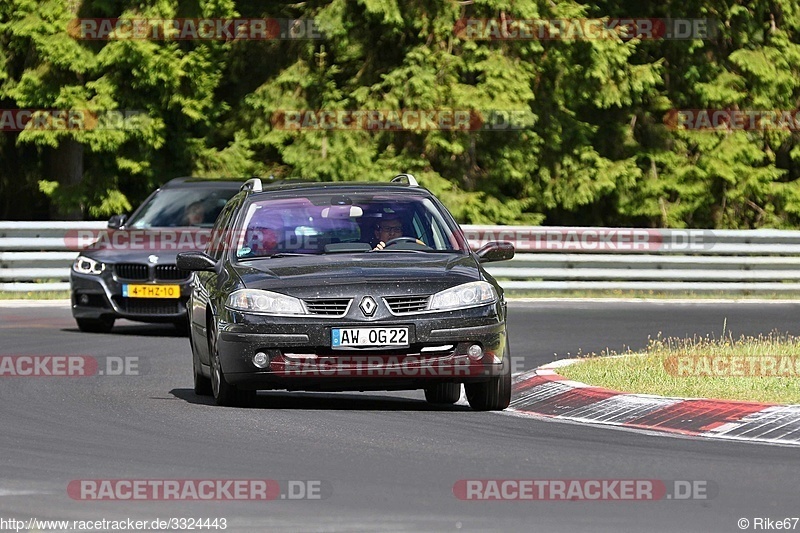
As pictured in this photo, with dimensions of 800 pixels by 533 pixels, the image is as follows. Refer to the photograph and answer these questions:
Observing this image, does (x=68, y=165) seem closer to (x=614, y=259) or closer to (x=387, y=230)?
(x=614, y=259)

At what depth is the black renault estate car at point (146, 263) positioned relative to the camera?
776 inches

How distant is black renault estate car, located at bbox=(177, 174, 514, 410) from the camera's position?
11758 millimetres

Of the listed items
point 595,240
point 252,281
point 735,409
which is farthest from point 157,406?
point 595,240

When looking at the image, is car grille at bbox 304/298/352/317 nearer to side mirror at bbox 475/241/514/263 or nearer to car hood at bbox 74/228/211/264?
side mirror at bbox 475/241/514/263

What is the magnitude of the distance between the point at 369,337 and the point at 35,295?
1429 centimetres

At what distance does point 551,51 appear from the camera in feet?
109

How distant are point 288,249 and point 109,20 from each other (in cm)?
1885

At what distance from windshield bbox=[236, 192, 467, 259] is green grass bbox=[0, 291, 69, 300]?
12.4 metres

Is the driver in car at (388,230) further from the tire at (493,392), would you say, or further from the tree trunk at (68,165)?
the tree trunk at (68,165)

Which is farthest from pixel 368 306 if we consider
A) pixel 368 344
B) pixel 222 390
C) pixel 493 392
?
pixel 222 390

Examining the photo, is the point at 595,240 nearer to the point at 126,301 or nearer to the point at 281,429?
the point at 126,301

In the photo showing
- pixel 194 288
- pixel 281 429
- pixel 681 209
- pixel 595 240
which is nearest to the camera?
pixel 281 429

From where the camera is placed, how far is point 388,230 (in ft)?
42.8

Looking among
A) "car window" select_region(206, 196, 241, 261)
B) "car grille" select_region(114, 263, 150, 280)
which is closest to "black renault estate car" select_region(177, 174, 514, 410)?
"car window" select_region(206, 196, 241, 261)
